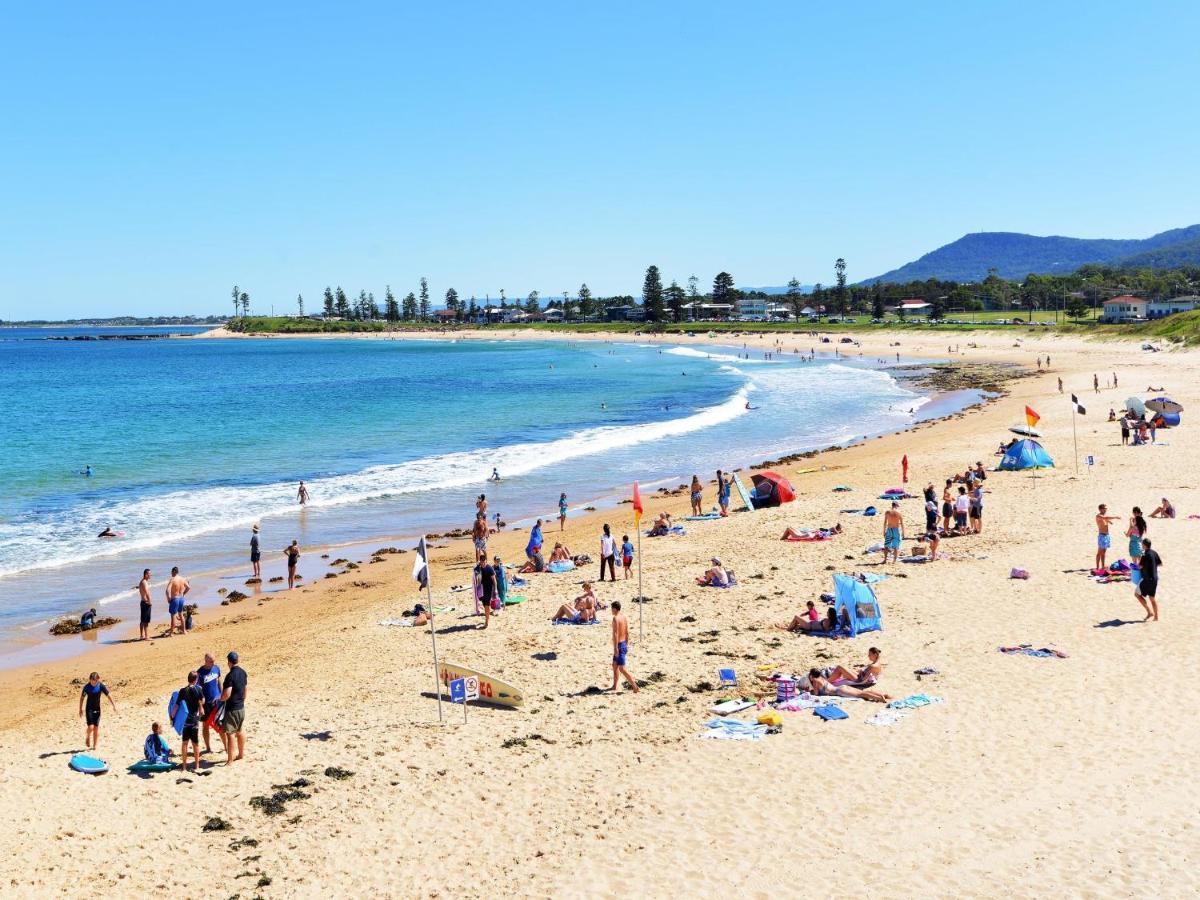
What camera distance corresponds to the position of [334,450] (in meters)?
42.1

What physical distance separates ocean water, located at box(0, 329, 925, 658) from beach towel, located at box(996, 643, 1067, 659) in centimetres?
1558

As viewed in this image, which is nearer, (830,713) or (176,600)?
(830,713)

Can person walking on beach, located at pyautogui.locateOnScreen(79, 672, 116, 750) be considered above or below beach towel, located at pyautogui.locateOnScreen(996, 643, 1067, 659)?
above

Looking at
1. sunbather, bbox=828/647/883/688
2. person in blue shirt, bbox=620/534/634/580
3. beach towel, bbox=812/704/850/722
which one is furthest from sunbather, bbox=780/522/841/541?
beach towel, bbox=812/704/850/722

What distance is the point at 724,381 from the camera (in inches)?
3024

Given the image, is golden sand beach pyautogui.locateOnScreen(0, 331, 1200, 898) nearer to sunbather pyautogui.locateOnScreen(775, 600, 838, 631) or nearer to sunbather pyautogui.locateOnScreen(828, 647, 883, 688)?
sunbather pyautogui.locateOnScreen(828, 647, 883, 688)

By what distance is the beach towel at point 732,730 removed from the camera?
11289mm

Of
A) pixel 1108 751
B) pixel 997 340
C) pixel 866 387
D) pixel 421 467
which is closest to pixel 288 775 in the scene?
pixel 1108 751

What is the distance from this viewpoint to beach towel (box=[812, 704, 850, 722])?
461 inches

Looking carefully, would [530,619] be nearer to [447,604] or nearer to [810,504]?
[447,604]

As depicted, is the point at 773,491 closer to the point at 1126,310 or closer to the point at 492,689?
the point at 492,689

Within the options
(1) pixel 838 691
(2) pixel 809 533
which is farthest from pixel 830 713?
(2) pixel 809 533

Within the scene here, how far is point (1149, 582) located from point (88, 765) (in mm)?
14602

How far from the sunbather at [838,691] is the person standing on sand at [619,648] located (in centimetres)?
240
